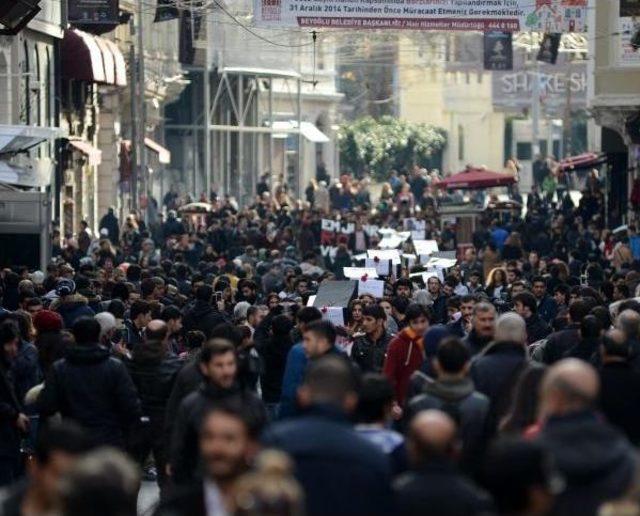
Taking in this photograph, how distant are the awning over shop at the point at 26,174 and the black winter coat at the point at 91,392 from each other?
15.7m

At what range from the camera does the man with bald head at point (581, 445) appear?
792 cm

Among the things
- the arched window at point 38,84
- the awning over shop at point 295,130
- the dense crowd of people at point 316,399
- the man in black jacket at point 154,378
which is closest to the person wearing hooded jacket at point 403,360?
the dense crowd of people at point 316,399

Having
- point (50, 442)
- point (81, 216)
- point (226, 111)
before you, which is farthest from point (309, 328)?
point (226, 111)

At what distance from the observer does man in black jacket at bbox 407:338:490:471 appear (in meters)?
10.7

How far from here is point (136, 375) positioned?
46.3ft

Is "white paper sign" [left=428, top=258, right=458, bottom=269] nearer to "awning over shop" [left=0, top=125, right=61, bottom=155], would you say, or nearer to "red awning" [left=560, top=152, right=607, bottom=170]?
"awning over shop" [left=0, top=125, right=61, bottom=155]

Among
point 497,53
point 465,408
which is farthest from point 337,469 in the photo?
point 497,53

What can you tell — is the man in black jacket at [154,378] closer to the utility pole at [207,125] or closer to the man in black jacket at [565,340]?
the man in black jacket at [565,340]

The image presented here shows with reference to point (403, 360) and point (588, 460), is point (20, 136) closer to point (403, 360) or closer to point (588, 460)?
point (403, 360)

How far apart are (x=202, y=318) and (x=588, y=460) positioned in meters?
10.6

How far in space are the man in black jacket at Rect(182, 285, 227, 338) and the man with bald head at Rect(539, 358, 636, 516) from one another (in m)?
9.97

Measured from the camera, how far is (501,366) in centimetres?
1171

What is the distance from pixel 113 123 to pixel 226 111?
15.9 metres

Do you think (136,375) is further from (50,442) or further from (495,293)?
(495,293)
